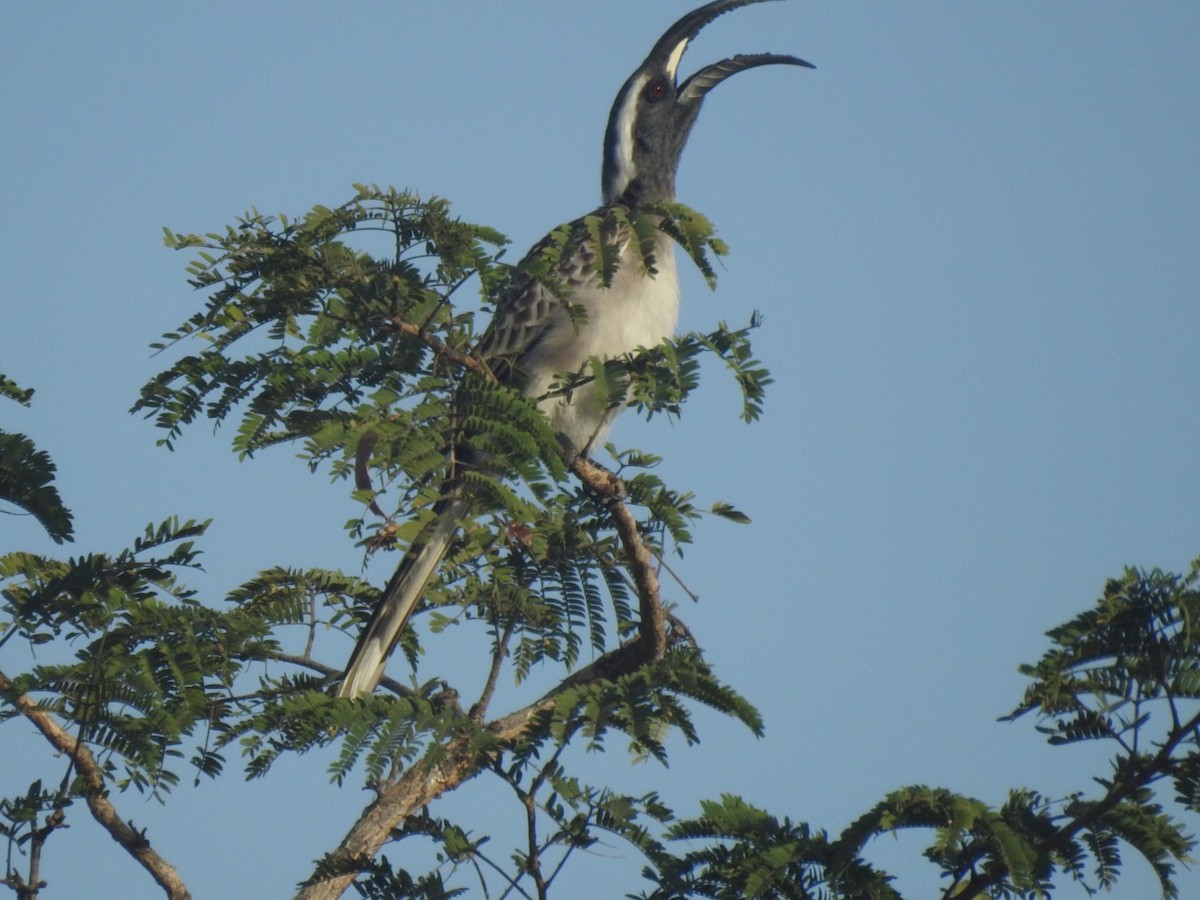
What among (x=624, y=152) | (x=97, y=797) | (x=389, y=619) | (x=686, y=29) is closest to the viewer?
(x=97, y=797)

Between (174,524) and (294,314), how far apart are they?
0.77 m

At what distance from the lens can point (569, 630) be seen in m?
5.28

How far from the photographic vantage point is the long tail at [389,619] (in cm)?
524

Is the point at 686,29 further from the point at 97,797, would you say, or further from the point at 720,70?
the point at 97,797

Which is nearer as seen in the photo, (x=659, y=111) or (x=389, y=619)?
(x=389, y=619)

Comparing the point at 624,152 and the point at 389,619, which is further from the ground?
the point at 624,152

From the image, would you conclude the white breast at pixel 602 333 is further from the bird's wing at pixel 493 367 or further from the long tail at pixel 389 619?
the long tail at pixel 389 619

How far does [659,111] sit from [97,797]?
5292 mm

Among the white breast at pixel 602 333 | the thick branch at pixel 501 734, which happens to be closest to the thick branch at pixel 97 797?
the thick branch at pixel 501 734

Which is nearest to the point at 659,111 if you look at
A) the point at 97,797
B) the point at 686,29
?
the point at 686,29

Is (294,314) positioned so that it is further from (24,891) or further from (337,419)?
(24,891)

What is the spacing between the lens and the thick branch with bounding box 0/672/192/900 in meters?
4.19

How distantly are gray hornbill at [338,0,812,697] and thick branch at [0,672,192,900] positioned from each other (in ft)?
2.60

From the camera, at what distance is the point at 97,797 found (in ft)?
14.1
